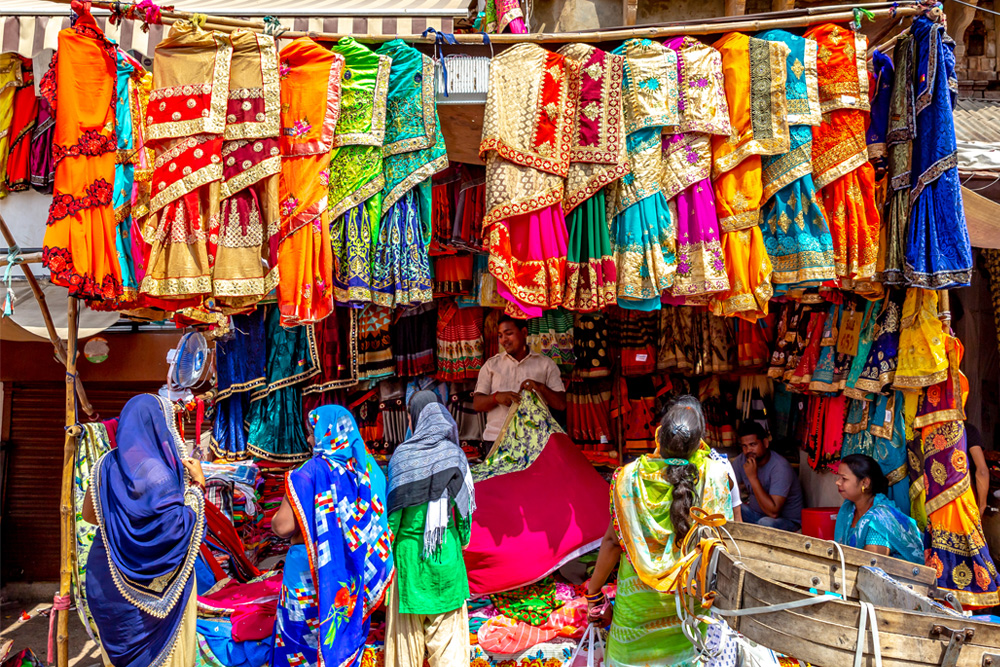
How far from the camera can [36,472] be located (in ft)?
21.8

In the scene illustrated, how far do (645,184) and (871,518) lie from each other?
224 cm

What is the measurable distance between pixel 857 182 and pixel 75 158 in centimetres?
415

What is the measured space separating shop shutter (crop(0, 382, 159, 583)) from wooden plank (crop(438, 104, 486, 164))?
3.97 metres

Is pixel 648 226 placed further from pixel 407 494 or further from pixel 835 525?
pixel 835 525

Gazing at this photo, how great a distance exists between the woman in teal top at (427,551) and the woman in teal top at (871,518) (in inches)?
86.0

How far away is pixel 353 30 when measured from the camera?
484cm

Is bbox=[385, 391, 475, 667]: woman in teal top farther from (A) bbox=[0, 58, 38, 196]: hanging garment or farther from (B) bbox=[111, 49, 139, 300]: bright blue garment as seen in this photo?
(A) bbox=[0, 58, 38, 196]: hanging garment

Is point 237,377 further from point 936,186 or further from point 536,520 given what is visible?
point 936,186

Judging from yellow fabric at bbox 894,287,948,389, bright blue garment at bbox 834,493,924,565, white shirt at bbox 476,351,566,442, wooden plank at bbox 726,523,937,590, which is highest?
yellow fabric at bbox 894,287,948,389

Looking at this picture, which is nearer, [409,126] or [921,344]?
[409,126]

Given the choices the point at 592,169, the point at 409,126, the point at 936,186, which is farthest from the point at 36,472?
the point at 936,186

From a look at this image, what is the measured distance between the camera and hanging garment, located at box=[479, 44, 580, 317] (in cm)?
389

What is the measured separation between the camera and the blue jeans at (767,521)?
5.07m

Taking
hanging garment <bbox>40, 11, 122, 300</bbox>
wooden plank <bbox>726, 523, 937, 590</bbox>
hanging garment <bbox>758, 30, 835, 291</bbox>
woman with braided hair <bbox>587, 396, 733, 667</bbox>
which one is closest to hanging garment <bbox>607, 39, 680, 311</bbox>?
hanging garment <bbox>758, 30, 835, 291</bbox>
